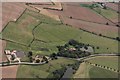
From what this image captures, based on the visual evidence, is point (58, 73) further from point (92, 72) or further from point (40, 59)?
point (92, 72)

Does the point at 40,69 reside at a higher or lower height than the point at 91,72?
higher

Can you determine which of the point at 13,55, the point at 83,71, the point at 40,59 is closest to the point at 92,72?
the point at 83,71

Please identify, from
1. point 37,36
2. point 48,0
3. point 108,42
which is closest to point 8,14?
point 37,36

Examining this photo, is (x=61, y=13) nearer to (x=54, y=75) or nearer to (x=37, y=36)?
(x=37, y=36)

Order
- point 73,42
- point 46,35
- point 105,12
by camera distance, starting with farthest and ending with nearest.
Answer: point 105,12, point 46,35, point 73,42

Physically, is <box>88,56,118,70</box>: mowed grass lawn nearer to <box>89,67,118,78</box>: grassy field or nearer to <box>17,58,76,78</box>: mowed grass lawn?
<box>89,67,118,78</box>: grassy field

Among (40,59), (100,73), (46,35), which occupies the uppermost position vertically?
(46,35)
